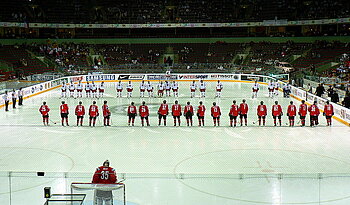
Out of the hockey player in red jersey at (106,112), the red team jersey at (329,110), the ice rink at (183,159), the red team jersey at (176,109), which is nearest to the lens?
the ice rink at (183,159)

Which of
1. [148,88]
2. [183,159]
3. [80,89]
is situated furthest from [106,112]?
[80,89]

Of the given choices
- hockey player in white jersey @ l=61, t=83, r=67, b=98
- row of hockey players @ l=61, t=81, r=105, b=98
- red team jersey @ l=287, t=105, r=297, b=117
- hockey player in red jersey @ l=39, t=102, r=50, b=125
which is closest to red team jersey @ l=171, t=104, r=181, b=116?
red team jersey @ l=287, t=105, r=297, b=117

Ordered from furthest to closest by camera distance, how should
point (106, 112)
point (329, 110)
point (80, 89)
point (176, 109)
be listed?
point (80, 89)
point (106, 112)
point (176, 109)
point (329, 110)

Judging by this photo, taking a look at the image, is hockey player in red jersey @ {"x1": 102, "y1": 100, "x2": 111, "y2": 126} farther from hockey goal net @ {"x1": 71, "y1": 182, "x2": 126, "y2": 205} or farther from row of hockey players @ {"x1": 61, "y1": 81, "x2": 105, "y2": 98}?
hockey goal net @ {"x1": 71, "y1": 182, "x2": 126, "y2": 205}

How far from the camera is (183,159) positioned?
1409 cm

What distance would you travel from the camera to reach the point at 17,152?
1522cm

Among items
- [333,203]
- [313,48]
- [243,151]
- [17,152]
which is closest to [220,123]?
[243,151]

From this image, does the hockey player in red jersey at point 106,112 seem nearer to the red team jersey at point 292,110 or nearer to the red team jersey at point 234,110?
the red team jersey at point 234,110

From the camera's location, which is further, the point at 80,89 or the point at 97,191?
the point at 80,89

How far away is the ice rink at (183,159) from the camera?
27.4 feet

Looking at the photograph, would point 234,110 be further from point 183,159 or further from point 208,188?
point 208,188

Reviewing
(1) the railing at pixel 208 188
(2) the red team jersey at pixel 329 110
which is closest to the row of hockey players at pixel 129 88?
(2) the red team jersey at pixel 329 110

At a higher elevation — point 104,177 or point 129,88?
point 129,88

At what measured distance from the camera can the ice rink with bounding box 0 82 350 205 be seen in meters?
8.34
